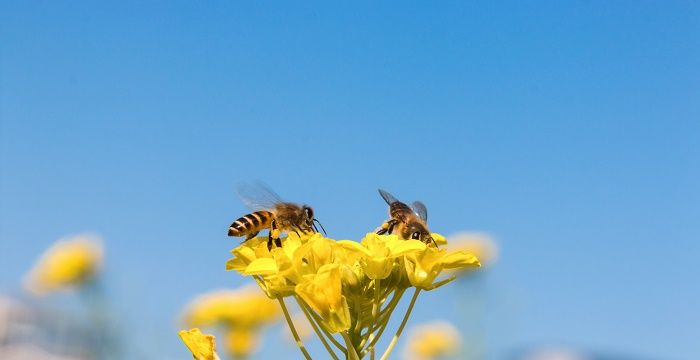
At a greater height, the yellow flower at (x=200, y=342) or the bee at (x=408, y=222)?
the bee at (x=408, y=222)

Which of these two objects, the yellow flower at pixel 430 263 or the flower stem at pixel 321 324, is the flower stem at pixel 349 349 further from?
the yellow flower at pixel 430 263

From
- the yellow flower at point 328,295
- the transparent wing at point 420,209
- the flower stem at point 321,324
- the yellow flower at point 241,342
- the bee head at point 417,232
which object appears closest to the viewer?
the yellow flower at point 328,295

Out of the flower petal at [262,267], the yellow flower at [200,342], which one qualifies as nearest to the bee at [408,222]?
the flower petal at [262,267]

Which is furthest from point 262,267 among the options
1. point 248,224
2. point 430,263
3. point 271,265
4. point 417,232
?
point 248,224

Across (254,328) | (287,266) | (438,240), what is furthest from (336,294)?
(254,328)

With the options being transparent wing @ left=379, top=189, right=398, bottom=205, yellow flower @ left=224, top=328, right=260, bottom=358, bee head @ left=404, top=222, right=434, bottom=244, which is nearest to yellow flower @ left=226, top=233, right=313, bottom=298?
bee head @ left=404, top=222, right=434, bottom=244

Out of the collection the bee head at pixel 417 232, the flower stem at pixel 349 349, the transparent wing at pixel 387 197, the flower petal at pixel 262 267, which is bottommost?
the flower stem at pixel 349 349

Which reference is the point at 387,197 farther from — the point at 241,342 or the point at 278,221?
the point at 241,342
